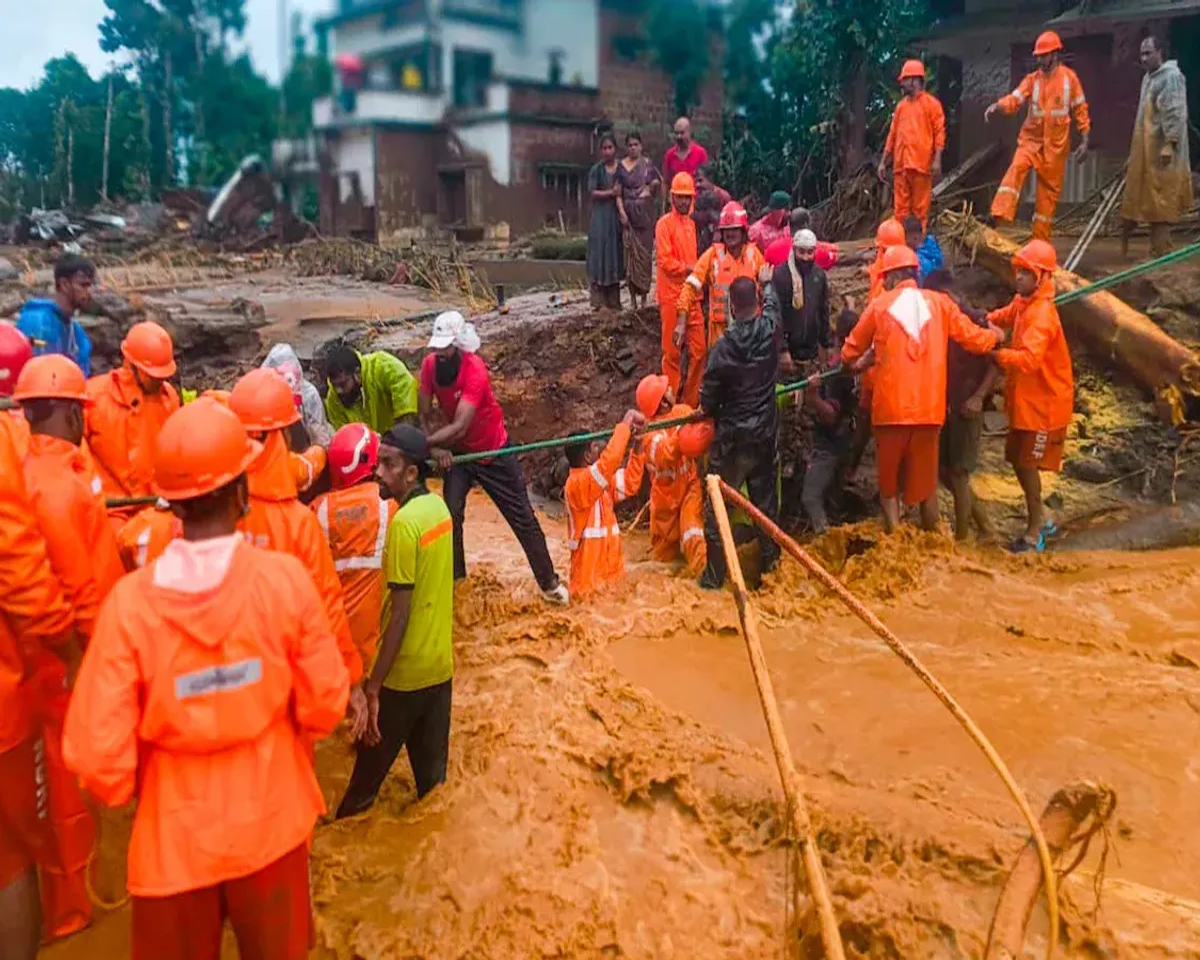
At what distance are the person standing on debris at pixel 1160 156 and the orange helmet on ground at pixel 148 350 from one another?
7.42 m

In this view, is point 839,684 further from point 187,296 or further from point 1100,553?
point 187,296

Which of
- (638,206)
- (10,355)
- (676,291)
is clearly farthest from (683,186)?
(10,355)

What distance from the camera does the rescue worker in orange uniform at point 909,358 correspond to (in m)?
5.78

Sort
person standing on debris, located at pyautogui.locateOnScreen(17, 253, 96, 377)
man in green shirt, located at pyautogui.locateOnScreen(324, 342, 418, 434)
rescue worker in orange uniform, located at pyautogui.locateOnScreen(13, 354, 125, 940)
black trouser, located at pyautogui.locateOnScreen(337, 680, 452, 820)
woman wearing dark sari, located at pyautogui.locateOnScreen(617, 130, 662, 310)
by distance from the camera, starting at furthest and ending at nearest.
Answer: woman wearing dark sari, located at pyautogui.locateOnScreen(617, 130, 662, 310) < man in green shirt, located at pyautogui.locateOnScreen(324, 342, 418, 434) < person standing on debris, located at pyautogui.locateOnScreen(17, 253, 96, 377) < black trouser, located at pyautogui.locateOnScreen(337, 680, 452, 820) < rescue worker in orange uniform, located at pyautogui.locateOnScreen(13, 354, 125, 940)

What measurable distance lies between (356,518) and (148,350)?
1.43 meters

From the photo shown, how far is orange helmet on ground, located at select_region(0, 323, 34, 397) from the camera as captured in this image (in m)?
3.91

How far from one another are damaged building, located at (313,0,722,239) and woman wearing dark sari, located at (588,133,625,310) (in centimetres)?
198

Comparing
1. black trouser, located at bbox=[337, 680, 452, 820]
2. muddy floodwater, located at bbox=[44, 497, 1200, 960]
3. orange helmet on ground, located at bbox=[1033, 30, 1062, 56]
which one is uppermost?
orange helmet on ground, located at bbox=[1033, 30, 1062, 56]

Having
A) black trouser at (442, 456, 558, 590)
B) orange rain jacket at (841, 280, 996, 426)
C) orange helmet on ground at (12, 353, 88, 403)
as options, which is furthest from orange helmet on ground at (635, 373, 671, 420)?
orange helmet on ground at (12, 353, 88, 403)

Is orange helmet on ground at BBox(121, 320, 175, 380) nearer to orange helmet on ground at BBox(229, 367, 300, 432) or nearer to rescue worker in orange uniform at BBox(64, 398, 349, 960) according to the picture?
orange helmet on ground at BBox(229, 367, 300, 432)

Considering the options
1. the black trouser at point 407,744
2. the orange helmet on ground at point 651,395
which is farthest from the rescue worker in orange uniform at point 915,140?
the black trouser at point 407,744

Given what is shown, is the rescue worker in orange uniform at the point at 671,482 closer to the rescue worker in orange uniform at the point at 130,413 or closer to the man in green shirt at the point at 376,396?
the man in green shirt at the point at 376,396

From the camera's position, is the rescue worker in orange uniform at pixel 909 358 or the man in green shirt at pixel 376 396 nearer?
the man in green shirt at pixel 376 396

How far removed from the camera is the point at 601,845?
12.0 ft
